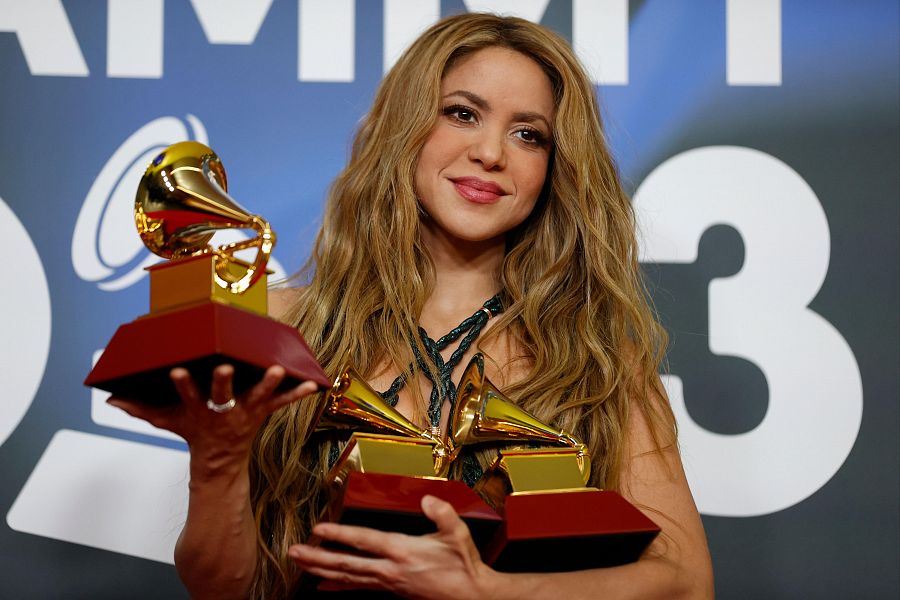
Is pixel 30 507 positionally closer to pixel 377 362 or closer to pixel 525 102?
pixel 377 362

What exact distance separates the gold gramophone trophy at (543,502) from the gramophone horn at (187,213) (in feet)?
1.69

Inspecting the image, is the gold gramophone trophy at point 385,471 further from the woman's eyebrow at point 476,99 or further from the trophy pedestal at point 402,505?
the woman's eyebrow at point 476,99

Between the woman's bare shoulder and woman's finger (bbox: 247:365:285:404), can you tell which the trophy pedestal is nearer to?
woman's finger (bbox: 247:365:285:404)

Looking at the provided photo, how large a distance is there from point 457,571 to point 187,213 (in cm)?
61

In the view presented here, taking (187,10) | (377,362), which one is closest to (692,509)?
(377,362)

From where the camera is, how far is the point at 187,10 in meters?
2.70

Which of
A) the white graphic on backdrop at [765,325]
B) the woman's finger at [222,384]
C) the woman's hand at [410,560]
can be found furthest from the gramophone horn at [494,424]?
the white graphic on backdrop at [765,325]

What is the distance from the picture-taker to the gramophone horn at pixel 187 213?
1.47 metres

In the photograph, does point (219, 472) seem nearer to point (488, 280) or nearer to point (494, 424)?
point (494, 424)

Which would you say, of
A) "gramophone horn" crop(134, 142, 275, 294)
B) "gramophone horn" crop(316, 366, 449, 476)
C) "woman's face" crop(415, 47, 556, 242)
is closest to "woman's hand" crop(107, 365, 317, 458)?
"gramophone horn" crop(134, 142, 275, 294)

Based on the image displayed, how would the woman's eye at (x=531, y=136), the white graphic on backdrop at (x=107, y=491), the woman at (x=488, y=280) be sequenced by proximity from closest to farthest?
1. the woman at (x=488, y=280)
2. the woman's eye at (x=531, y=136)
3. the white graphic on backdrop at (x=107, y=491)

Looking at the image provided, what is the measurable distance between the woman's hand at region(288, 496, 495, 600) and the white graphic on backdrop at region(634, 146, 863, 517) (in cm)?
121

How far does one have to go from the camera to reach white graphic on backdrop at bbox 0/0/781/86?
2670 mm

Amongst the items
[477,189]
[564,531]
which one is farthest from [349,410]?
[477,189]
